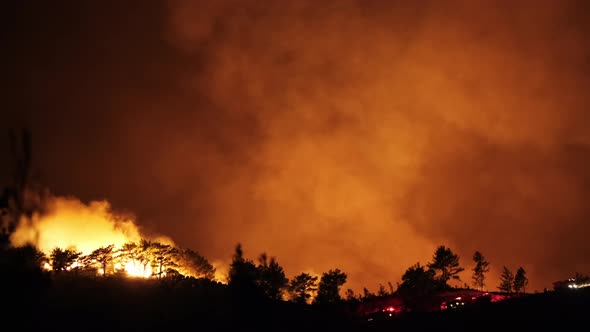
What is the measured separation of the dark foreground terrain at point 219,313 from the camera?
23.5 m

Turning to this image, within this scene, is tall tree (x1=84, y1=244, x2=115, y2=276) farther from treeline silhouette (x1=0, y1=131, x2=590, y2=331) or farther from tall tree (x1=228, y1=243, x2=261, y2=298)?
tall tree (x1=228, y1=243, x2=261, y2=298)

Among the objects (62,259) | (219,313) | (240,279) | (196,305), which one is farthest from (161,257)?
(240,279)

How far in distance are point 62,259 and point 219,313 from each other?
42728 mm

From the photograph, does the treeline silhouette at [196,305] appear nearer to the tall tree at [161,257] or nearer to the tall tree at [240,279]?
the tall tree at [240,279]

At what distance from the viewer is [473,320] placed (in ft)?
86.6

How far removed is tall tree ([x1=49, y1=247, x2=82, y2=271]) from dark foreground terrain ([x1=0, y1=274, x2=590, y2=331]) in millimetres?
21154

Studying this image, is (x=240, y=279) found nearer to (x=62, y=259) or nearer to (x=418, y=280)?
(x=62, y=259)

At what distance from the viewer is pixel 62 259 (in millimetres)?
66875

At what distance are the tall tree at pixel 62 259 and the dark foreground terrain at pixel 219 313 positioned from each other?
21.2 meters

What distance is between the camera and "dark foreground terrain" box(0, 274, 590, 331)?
23469mm

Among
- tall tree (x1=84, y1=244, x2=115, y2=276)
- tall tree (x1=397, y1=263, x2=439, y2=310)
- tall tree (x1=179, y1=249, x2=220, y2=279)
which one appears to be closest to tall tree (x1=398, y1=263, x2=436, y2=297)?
tall tree (x1=397, y1=263, x2=439, y2=310)

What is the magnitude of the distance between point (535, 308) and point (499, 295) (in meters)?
24.1

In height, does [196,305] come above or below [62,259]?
below

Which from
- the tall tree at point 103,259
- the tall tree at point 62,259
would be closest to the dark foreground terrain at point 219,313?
the tall tree at point 62,259
